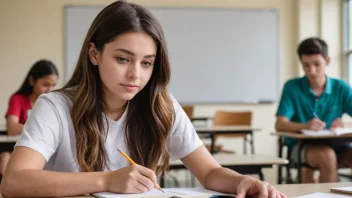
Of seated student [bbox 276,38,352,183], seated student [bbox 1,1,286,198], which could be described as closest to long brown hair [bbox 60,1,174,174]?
seated student [bbox 1,1,286,198]

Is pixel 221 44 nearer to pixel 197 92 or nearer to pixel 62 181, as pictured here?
pixel 197 92

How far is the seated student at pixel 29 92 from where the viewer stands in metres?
3.64

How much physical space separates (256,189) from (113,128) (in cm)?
51

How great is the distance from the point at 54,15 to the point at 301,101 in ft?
13.1

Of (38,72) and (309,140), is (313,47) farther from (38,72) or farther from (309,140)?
(38,72)

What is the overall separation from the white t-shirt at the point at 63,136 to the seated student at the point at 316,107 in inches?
74.7

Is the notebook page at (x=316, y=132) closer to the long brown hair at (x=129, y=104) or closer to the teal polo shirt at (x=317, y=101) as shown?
the teal polo shirt at (x=317, y=101)

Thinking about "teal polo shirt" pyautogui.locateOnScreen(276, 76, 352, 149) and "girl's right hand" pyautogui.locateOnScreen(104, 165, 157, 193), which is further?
"teal polo shirt" pyautogui.locateOnScreen(276, 76, 352, 149)

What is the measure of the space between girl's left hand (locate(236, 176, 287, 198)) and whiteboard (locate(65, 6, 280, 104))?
5.33 metres

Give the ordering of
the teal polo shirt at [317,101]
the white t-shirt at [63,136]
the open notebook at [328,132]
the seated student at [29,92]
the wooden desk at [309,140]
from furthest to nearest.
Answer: the seated student at [29,92]
the teal polo shirt at [317,101]
the wooden desk at [309,140]
the open notebook at [328,132]
the white t-shirt at [63,136]

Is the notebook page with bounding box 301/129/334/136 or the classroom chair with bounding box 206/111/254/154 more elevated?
the notebook page with bounding box 301/129/334/136

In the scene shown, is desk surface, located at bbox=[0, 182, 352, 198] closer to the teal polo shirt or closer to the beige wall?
the teal polo shirt

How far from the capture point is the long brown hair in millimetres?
1394

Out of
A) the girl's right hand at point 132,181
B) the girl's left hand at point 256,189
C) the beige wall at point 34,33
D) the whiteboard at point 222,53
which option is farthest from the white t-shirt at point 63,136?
the beige wall at point 34,33
